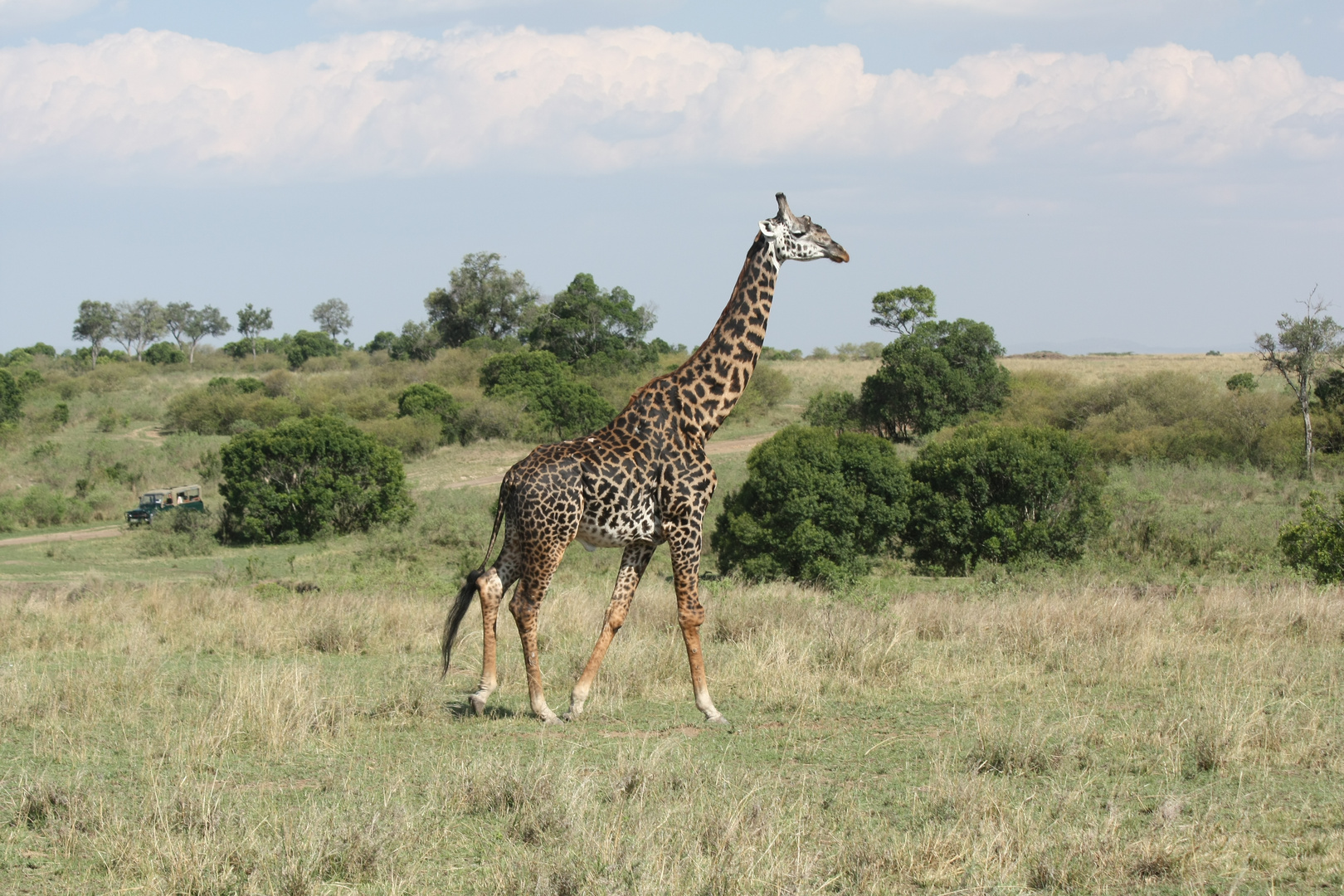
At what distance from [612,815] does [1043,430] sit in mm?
16558

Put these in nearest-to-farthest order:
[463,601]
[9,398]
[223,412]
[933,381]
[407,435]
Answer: [463,601]
[407,435]
[933,381]
[223,412]
[9,398]

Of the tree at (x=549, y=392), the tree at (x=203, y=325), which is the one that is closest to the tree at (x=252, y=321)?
the tree at (x=203, y=325)

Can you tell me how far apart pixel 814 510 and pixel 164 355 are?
3239 inches

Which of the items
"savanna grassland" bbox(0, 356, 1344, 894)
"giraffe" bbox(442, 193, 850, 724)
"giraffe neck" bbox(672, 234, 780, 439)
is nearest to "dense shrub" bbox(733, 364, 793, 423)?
"savanna grassland" bbox(0, 356, 1344, 894)

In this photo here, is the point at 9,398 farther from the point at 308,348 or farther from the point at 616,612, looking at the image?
the point at 616,612

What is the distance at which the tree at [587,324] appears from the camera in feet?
198

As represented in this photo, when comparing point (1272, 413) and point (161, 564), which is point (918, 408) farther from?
point (161, 564)

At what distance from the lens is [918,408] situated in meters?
42.3

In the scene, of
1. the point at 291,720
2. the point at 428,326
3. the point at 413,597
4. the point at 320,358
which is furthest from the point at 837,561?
the point at 320,358

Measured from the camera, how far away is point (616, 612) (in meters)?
8.04

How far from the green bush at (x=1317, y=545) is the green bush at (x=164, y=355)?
85063 millimetres

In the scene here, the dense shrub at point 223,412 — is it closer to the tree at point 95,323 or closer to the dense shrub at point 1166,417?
the dense shrub at point 1166,417

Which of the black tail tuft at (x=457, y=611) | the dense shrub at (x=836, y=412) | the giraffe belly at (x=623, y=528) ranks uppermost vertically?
the dense shrub at (x=836, y=412)

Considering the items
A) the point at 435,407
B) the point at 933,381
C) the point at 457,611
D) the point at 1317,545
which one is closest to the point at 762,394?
the point at 933,381
